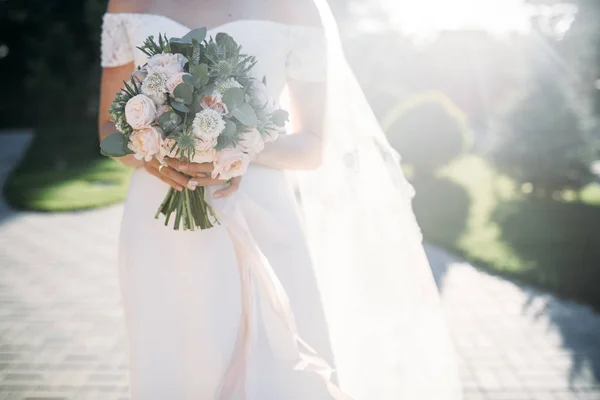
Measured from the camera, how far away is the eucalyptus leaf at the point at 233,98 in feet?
5.89

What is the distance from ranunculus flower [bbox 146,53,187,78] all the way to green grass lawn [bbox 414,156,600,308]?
5.23 m

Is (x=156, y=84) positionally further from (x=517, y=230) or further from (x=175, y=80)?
(x=517, y=230)

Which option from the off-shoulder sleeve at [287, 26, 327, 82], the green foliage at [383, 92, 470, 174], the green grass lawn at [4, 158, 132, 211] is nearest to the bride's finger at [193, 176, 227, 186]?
the off-shoulder sleeve at [287, 26, 327, 82]

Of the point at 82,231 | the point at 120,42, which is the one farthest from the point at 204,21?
the point at 82,231

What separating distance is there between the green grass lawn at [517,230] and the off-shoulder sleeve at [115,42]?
16.9 ft

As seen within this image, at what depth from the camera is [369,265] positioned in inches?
115

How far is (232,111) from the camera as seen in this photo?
5.96 ft

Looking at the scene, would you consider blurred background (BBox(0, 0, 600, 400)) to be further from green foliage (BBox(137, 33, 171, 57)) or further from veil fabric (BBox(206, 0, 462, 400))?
green foliage (BBox(137, 33, 171, 57))

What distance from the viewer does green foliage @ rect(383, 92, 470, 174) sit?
10.5 metres

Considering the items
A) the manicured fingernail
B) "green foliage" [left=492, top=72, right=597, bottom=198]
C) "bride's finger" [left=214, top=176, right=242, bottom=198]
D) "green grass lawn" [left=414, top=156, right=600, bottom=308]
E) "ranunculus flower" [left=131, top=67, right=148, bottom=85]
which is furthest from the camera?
"green foliage" [left=492, top=72, right=597, bottom=198]

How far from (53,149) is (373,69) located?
1384 cm

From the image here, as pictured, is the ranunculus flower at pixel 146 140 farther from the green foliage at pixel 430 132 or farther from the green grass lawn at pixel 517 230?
the green foliage at pixel 430 132

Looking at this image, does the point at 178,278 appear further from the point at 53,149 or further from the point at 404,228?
the point at 53,149

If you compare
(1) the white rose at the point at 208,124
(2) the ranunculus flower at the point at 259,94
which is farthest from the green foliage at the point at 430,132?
(1) the white rose at the point at 208,124
